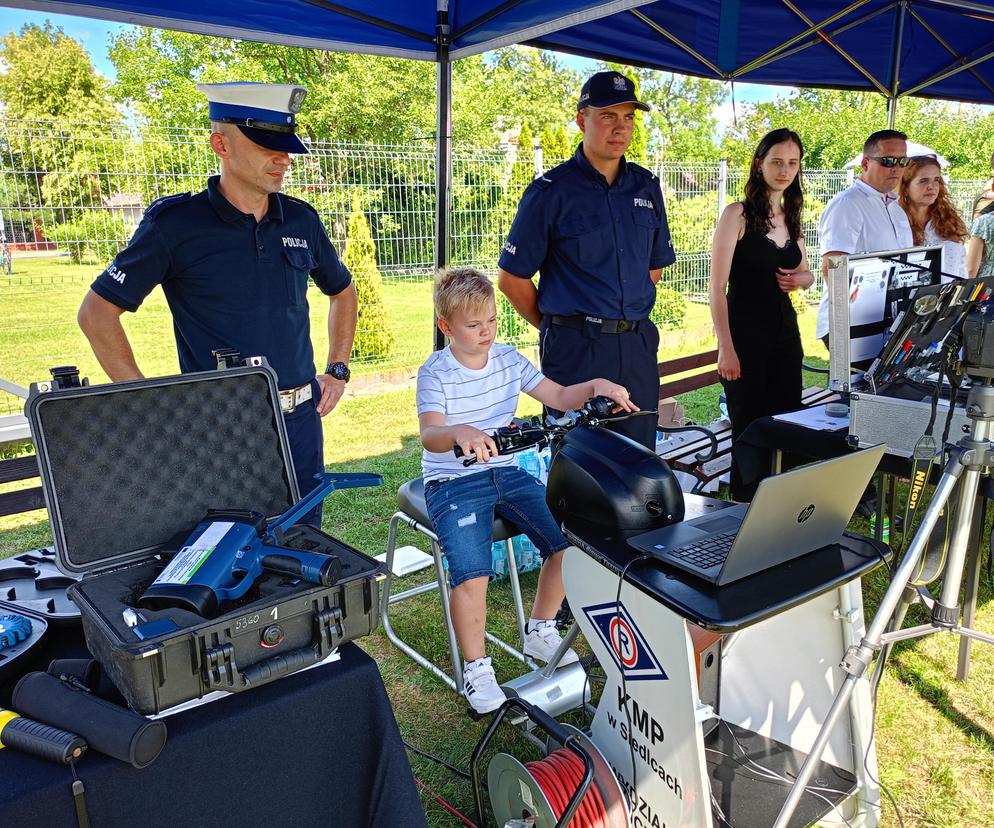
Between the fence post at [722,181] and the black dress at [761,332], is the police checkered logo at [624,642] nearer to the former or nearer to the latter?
the black dress at [761,332]

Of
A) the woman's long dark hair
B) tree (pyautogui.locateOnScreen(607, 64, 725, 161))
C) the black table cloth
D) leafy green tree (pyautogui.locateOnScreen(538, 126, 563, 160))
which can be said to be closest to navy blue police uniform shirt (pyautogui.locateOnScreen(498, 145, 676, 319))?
the woman's long dark hair

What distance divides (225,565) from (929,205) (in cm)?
483

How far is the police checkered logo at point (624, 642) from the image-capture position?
65.6 inches

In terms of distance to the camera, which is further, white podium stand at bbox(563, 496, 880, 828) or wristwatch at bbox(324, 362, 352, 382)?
wristwatch at bbox(324, 362, 352, 382)

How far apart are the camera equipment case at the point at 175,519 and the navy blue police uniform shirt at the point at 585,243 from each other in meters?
1.71

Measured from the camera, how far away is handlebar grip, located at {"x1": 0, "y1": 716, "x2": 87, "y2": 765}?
113 centimetres

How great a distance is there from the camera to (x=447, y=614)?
8.64 ft

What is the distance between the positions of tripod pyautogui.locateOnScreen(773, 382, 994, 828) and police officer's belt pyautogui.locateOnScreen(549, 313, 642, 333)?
1.43 m

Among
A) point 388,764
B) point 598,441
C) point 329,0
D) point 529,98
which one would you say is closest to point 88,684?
point 388,764

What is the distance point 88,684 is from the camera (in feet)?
4.42

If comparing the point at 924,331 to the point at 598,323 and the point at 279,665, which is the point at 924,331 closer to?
the point at 598,323

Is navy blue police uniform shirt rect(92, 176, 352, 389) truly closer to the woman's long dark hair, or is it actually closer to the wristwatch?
the wristwatch

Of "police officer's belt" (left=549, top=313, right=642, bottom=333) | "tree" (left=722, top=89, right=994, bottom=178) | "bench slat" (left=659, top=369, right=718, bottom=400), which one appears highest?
"tree" (left=722, top=89, right=994, bottom=178)

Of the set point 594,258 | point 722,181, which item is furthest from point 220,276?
point 722,181
